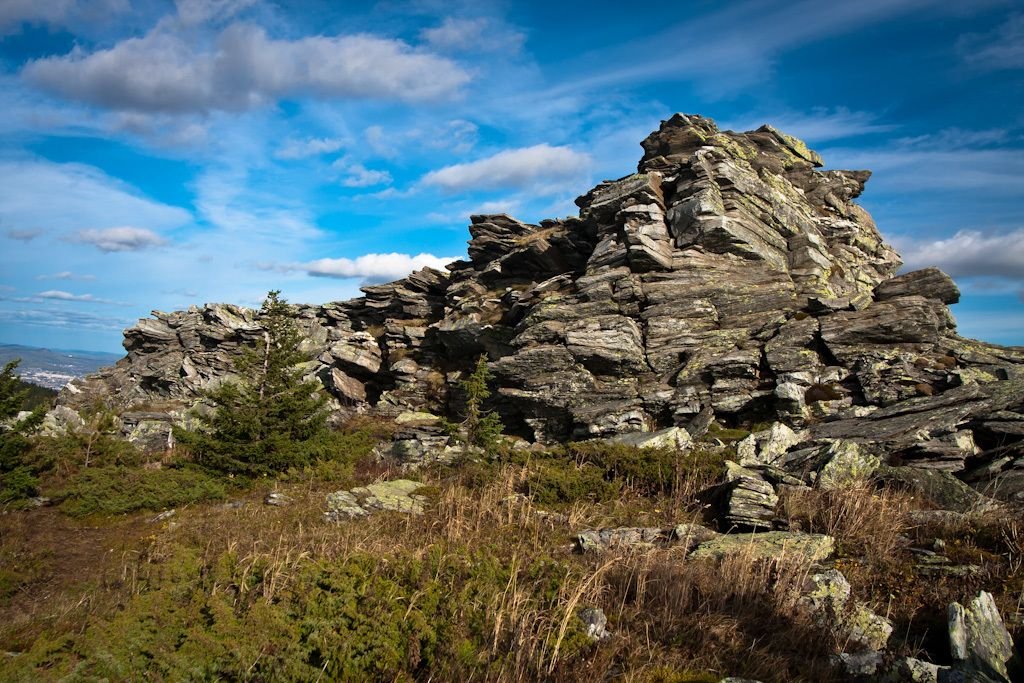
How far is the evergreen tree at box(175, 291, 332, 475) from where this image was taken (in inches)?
725

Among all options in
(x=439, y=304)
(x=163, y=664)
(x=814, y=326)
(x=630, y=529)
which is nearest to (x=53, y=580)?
(x=163, y=664)

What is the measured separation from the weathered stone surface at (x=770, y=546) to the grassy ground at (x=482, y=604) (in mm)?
262

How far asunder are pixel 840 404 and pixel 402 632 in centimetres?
2386

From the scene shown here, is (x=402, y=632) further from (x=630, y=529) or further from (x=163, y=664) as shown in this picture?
(x=630, y=529)

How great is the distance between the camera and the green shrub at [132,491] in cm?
1504

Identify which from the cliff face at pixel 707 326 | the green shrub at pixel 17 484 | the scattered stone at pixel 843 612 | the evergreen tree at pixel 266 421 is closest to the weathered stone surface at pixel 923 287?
the cliff face at pixel 707 326

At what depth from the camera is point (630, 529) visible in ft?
29.3

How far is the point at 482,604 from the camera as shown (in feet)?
18.3

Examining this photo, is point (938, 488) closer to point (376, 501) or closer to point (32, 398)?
point (376, 501)

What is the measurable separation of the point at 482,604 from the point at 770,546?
4.63 meters

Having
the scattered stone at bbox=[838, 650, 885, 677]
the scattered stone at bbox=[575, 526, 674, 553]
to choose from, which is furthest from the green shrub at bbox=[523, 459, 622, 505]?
the scattered stone at bbox=[838, 650, 885, 677]

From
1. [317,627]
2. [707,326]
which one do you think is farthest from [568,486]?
[707,326]

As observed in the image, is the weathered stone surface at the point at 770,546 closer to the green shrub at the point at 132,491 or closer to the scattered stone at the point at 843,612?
the scattered stone at the point at 843,612

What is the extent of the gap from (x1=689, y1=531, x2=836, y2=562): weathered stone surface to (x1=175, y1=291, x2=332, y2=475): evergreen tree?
49.7 feet
